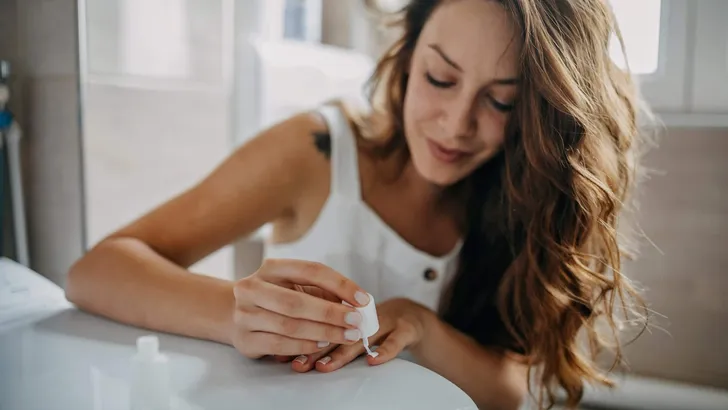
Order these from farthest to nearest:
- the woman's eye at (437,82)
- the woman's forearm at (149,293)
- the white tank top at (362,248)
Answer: the white tank top at (362,248)
the woman's eye at (437,82)
the woman's forearm at (149,293)

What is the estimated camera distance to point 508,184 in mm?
666

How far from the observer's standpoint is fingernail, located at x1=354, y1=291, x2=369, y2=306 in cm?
43

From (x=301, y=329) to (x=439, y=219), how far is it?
38 centimetres

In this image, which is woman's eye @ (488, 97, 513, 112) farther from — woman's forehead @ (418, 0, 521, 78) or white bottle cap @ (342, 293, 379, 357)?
white bottle cap @ (342, 293, 379, 357)

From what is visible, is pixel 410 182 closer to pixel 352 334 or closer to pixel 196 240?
pixel 196 240

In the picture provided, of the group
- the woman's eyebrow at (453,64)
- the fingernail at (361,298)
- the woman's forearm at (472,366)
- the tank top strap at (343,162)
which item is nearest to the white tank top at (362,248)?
the tank top strap at (343,162)

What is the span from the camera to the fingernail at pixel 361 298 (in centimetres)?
43

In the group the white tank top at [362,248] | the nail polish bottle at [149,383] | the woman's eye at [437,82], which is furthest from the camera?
the white tank top at [362,248]

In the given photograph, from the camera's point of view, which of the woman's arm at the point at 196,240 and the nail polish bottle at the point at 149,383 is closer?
the nail polish bottle at the point at 149,383

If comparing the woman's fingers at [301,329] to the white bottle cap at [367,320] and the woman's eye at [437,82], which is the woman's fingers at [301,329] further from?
the woman's eye at [437,82]

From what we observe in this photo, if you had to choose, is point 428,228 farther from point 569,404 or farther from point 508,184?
point 569,404

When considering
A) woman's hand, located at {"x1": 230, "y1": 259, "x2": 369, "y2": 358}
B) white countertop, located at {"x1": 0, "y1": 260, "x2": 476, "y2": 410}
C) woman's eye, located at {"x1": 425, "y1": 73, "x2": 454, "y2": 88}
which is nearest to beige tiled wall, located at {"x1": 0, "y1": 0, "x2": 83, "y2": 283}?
white countertop, located at {"x1": 0, "y1": 260, "x2": 476, "y2": 410}

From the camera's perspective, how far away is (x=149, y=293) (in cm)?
54

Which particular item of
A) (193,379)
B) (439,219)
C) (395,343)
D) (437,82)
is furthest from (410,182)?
(193,379)
